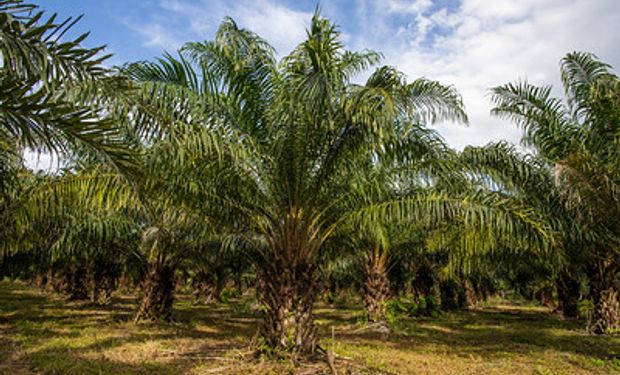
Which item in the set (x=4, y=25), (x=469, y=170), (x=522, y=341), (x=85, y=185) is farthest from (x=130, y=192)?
(x=522, y=341)

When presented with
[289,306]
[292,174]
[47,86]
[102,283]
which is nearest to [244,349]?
[289,306]

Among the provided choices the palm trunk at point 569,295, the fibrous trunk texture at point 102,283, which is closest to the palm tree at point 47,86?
the fibrous trunk texture at point 102,283

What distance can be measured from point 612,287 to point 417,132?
756cm

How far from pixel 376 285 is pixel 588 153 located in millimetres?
9114

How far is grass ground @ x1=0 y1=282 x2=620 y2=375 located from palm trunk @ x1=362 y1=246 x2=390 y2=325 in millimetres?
1542

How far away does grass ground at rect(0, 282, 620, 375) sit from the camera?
757 cm

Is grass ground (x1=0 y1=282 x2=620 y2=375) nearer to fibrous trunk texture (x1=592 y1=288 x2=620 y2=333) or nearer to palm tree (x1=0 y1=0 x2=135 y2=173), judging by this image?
fibrous trunk texture (x1=592 y1=288 x2=620 y2=333)

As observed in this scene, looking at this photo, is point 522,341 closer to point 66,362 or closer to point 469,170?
point 469,170

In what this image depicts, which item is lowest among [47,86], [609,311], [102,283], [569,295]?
[609,311]

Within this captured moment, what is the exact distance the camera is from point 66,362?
773cm

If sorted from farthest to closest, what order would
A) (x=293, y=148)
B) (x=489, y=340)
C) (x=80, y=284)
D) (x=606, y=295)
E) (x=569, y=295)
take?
(x=80, y=284), (x=569, y=295), (x=489, y=340), (x=606, y=295), (x=293, y=148)

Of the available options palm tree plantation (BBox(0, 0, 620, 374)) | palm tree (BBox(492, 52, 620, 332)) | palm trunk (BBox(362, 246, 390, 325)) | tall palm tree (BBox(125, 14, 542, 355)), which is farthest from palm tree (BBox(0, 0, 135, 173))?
palm trunk (BBox(362, 246, 390, 325))

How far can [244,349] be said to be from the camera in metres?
8.20

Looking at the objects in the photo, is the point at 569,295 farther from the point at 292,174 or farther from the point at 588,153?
the point at 292,174
